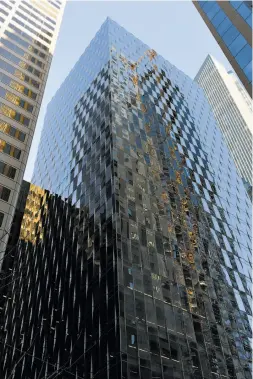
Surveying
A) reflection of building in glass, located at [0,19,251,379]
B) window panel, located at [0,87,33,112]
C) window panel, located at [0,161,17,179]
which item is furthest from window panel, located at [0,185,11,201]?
reflection of building in glass, located at [0,19,251,379]

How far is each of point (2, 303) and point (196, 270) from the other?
36129 mm

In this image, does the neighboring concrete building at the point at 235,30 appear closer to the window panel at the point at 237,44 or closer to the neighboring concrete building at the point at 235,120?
the window panel at the point at 237,44

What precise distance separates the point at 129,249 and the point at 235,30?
25.8 m

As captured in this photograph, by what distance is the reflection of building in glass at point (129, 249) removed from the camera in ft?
137

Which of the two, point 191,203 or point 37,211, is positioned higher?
point 191,203

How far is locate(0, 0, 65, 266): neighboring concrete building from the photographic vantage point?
38812 mm

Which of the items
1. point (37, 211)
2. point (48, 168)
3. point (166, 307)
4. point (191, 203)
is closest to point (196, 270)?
point (166, 307)

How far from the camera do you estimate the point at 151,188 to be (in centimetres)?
5888

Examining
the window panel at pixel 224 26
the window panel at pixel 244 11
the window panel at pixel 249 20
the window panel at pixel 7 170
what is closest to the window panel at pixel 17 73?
the window panel at pixel 7 170

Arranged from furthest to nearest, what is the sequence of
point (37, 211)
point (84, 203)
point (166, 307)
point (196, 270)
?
point (37, 211) → point (84, 203) → point (196, 270) → point (166, 307)

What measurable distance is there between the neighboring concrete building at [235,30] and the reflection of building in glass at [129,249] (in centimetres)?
2394

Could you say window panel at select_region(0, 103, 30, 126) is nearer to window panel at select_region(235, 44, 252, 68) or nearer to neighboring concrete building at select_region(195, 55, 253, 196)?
window panel at select_region(235, 44, 252, 68)

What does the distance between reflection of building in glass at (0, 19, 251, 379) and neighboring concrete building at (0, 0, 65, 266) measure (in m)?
13.7

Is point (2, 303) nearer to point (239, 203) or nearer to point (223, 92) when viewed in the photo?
point (239, 203)
